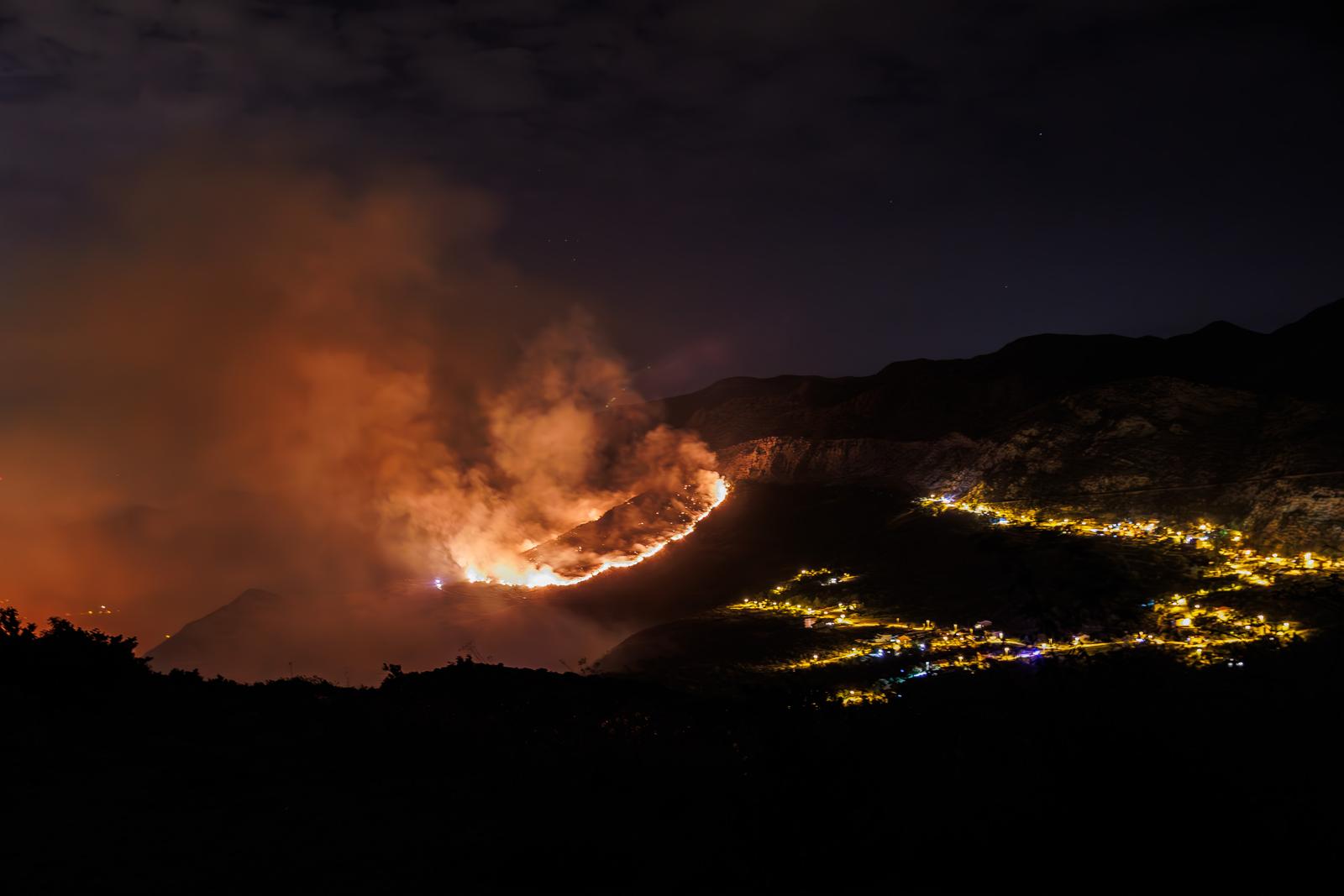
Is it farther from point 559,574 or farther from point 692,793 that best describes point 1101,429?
point 692,793

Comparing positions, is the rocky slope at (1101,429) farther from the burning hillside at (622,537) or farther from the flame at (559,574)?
the flame at (559,574)

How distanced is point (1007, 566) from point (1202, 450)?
4953cm

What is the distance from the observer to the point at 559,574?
7112 centimetres

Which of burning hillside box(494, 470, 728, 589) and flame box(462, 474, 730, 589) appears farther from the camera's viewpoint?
burning hillside box(494, 470, 728, 589)

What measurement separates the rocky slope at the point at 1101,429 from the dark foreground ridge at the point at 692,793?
3579 centimetres

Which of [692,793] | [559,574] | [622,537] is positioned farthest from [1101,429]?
[692,793]

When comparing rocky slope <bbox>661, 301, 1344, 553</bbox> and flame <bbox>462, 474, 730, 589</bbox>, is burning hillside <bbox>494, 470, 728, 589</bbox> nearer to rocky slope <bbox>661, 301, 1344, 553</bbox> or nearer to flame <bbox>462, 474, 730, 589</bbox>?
flame <bbox>462, 474, 730, 589</bbox>

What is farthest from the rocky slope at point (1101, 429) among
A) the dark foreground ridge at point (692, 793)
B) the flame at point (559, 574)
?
the dark foreground ridge at point (692, 793)

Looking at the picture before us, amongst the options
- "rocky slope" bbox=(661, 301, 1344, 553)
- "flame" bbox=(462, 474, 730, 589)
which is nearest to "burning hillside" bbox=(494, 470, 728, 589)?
"flame" bbox=(462, 474, 730, 589)

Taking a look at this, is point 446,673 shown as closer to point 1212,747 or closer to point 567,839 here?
point 567,839

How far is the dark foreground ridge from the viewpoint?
22.8 ft

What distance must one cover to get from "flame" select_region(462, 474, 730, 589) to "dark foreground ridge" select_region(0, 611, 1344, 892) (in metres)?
55.3

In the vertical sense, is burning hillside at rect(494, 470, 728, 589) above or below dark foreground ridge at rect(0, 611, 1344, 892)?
above

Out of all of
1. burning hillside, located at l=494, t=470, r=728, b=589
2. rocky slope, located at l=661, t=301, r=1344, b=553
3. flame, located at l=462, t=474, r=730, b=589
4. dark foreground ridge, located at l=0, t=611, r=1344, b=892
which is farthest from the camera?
burning hillside, located at l=494, t=470, r=728, b=589
